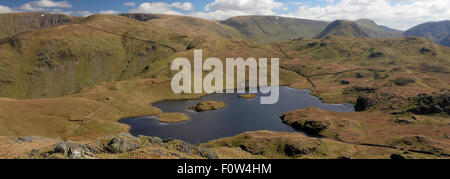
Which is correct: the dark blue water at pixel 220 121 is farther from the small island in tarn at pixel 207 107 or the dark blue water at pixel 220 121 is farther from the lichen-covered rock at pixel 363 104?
the lichen-covered rock at pixel 363 104

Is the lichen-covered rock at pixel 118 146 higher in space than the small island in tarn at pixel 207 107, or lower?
higher

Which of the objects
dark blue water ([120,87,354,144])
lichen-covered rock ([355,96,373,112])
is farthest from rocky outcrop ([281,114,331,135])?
lichen-covered rock ([355,96,373,112])

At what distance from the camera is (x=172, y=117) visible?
14338cm

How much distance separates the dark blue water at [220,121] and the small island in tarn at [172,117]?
3.40 meters

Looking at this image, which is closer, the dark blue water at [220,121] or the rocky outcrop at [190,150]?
the rocky outcrop at [190,150]

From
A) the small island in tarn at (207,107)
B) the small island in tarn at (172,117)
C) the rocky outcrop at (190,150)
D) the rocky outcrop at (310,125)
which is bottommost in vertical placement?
the rocky outcrop at (310,125)

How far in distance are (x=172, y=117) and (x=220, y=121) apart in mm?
27466

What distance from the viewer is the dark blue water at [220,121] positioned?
118 metres

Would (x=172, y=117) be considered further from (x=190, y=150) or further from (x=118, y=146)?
(x=118, y=146)

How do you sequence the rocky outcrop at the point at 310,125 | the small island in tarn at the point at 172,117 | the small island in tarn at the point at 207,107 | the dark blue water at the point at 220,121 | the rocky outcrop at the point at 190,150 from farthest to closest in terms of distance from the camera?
the small island in tarn at the point at 207,107, the small island in tarn at the point at 172,117, the rocky outcrop at the point at 310,125, the dark blue water at the point at 220,121, the rocky outcrop at the point at 190,150

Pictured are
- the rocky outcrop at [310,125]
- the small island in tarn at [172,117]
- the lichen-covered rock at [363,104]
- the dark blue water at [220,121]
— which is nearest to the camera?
the dark blue water at [220,121]

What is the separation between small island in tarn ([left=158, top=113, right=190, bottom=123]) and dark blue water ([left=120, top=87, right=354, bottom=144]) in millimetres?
3397

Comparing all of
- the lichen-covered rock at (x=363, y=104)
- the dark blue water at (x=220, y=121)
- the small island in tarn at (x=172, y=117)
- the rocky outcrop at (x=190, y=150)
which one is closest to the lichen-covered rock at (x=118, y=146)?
the rocky outcrop at (x=190, y=150)
